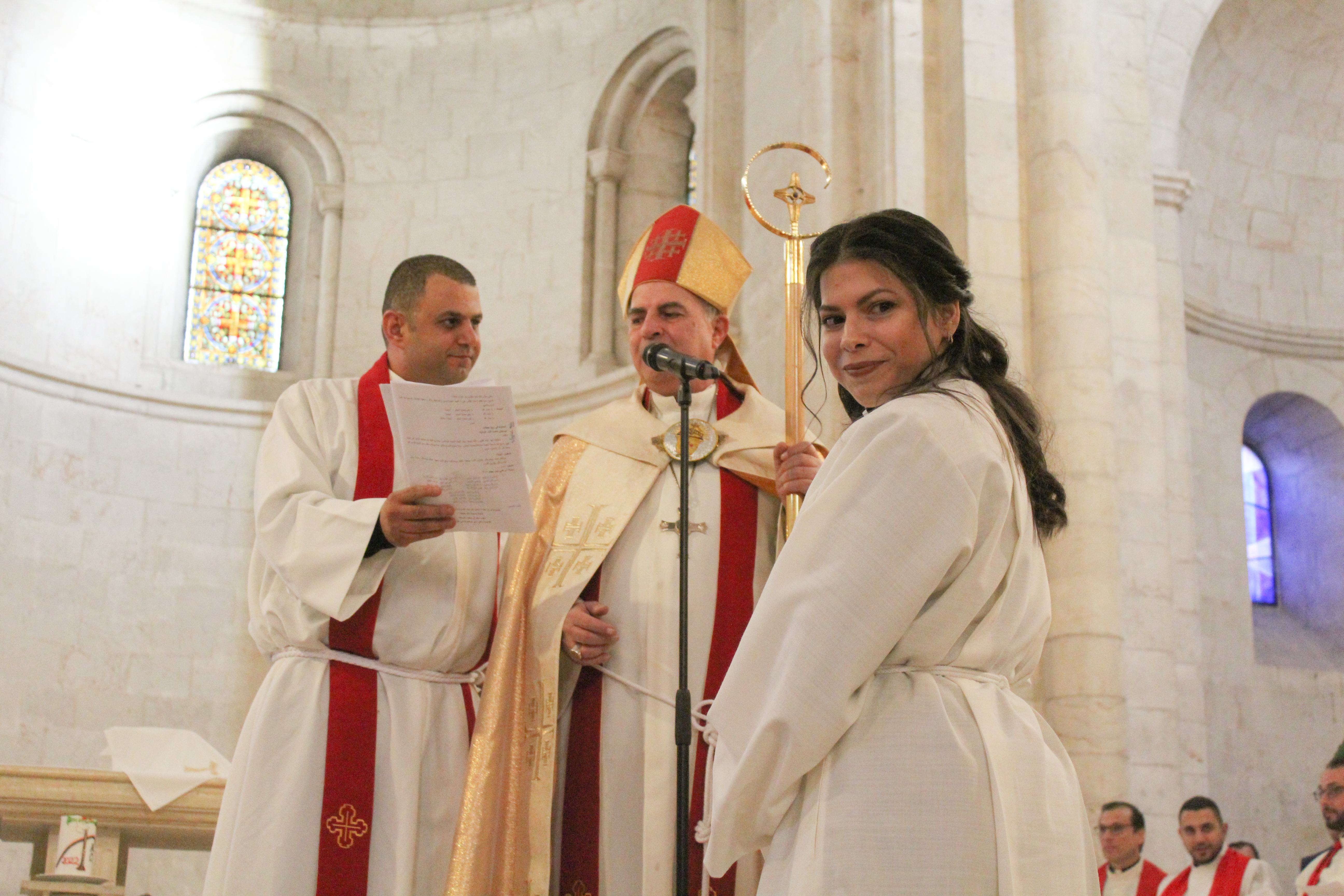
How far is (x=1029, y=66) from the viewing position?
6.77 m

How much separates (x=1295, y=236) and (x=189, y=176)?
25.7 ft

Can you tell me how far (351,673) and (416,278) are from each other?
1.05 metres

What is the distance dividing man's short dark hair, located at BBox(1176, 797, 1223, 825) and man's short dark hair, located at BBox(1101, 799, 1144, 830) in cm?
34

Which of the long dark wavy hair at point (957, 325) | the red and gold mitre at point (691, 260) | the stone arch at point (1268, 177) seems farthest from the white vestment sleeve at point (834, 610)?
the stone arch at point (1268, 177)

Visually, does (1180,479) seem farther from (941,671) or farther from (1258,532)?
(941,671)

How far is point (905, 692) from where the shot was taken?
7.18 feet

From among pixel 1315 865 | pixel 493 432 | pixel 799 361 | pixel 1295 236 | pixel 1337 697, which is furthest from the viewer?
pixel 1295 236

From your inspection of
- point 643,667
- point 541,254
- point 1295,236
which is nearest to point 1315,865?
point 643,667

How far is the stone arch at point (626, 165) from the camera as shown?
10.3 metres

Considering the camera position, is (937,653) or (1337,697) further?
(1337,697)

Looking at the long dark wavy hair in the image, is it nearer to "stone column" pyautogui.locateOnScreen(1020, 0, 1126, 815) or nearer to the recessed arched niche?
"stone column" pyautogui.locateOnScreen(1020, 0, 1126, 815)

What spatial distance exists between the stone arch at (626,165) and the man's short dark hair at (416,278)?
619cm

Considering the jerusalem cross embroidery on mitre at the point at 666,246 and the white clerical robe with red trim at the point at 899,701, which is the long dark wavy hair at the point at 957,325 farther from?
the jerusalem cross embroidery on mitre at the point at 666,246

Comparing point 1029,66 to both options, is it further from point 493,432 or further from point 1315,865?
point 493,432
